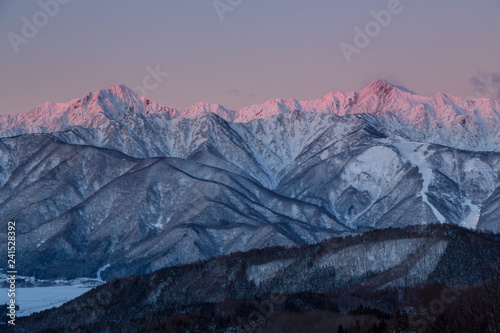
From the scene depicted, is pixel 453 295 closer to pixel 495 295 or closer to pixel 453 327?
pixel 453 327

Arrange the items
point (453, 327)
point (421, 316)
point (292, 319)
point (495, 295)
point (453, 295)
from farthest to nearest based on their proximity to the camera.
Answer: point (292, 319)
point (453, 295)
point (421, 316)
point (453, 327)
point (495, 295)

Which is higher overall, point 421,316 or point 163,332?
point 163,332

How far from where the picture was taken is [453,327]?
93.1 meters

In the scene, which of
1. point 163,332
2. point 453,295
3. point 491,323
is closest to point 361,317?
point 453,295

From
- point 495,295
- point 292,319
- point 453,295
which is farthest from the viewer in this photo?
point 292,319

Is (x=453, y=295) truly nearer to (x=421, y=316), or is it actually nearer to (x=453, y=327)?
(x=421, y=316)

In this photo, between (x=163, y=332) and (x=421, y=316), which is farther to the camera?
(x=163, y=332)

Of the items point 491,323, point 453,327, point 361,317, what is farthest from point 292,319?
point 491,323

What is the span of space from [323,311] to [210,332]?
1033 inches

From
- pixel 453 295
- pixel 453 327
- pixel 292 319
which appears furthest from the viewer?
pixel 292 319

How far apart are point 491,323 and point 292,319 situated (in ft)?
352

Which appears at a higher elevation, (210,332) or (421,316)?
(210,332)

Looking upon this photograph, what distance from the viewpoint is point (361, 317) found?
17000 cm

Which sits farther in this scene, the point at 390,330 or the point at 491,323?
the point at 390,330
